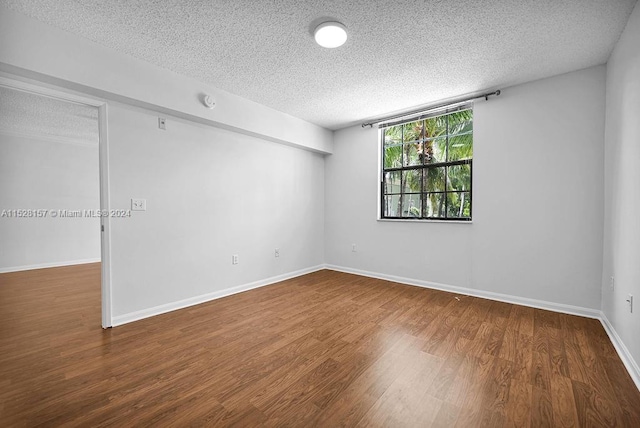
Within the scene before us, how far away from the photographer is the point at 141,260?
2.84 metres

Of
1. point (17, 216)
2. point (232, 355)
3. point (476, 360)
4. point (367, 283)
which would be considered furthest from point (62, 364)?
point (17, 216)

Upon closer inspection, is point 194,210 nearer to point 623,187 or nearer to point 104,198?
point 104,198

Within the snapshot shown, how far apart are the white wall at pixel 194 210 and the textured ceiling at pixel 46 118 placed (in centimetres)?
119

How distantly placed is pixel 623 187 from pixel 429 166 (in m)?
2.02

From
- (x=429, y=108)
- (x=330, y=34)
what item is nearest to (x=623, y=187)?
(x=429, y=108)

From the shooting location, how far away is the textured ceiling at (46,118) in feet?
12.1

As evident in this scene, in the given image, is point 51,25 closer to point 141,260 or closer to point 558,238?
point 141,260

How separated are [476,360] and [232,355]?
1864 mm

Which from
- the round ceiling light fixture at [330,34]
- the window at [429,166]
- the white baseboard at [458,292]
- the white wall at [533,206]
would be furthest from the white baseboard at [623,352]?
the round ceiling light fixture at [330,34]

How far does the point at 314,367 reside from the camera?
1934 millimetres

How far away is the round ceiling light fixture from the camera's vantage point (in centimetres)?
209

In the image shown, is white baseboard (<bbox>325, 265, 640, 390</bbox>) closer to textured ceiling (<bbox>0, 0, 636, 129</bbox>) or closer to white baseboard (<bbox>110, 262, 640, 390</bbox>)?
white baseboard (<bbox>110, 262, 640, 390</bbox>)

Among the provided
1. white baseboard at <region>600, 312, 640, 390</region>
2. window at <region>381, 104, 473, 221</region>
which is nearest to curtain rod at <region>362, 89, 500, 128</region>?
window at <region>381, 104, 473, 221</region>

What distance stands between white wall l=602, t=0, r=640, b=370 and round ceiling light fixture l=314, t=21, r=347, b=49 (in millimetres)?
2058
